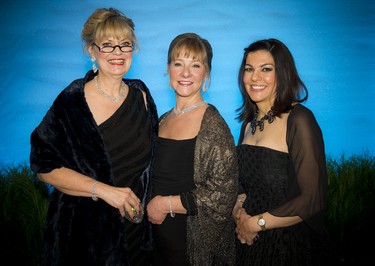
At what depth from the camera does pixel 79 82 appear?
1757 millimetres

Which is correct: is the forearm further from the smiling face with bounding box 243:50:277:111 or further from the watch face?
the smiling face with bounding box 243:50:277:111

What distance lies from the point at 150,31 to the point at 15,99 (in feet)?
8.78

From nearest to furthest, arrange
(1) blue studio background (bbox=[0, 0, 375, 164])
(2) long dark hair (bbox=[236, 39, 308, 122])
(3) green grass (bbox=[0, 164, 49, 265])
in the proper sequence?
(2) long dark hair (bbox=[236, 39, 308, 122]), (3) green grass (bbox=[0, 164, 49, 265]), (1) blue studio background (bbox=[0, 0, 375, 164])

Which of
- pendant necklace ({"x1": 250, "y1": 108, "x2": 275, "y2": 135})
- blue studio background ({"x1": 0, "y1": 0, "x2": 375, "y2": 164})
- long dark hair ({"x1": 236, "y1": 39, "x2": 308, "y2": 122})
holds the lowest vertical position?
pendant necklace ({"x1": 250, "y1": 108, "x2": 275, "y2": 135})

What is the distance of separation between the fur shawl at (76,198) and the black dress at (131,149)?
0.33 feet

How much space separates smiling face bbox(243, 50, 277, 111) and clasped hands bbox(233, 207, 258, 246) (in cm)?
67

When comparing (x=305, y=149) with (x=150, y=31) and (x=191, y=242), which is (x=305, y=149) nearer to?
(x=191, y=242)

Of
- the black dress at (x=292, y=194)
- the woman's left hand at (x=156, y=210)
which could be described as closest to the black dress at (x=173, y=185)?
the woman's left hand at (x=156, y=210)

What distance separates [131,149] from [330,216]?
2.57 metres

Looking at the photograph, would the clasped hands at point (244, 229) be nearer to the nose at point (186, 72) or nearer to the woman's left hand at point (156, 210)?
the woman's left hand at point (156, 210)

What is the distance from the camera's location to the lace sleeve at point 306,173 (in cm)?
165

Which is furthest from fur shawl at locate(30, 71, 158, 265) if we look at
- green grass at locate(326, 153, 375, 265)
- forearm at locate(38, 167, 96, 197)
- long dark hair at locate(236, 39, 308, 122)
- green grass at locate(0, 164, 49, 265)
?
green grass at locate(326, 153, 375, 265)

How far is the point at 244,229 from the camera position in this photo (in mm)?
1813

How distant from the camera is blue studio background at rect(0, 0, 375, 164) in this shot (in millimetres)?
5301
